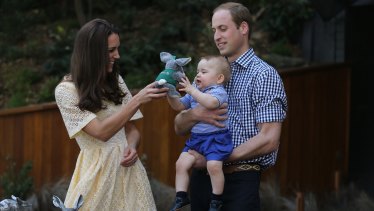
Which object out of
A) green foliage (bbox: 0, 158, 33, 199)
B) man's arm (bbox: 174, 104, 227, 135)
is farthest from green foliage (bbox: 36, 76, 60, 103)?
man's arm (bbox: 174, 104, 227, 135)

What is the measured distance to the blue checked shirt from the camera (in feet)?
12.5

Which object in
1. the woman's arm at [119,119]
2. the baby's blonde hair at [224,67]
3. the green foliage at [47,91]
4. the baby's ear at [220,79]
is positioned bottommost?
the green foliage at [47,91]

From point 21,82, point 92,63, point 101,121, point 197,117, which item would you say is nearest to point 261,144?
point 197,117

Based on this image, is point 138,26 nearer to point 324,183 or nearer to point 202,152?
point 324,183

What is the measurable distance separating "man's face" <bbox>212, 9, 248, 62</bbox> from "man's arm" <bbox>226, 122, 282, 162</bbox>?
0.40m

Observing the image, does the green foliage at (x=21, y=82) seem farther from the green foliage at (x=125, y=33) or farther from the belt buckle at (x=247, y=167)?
the belt buckle at (x=247, y=167)

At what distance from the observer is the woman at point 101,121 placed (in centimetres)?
405

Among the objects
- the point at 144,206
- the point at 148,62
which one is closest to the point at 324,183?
the point at 148,62

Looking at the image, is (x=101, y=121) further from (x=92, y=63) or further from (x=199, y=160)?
(x=199, y=160)

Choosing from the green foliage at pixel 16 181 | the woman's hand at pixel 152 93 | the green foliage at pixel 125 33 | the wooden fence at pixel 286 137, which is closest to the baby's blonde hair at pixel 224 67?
the woman's hand at pixel 152 93

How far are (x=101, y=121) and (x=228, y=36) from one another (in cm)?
78

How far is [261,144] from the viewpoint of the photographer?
12.4 feet

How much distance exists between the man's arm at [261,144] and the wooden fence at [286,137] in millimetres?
4108

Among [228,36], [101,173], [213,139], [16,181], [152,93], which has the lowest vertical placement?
[16,181]
